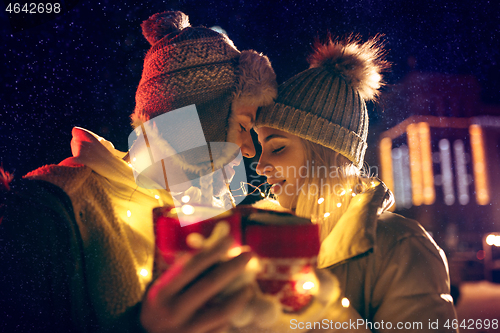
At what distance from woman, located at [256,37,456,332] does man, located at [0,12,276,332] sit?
1.27 feet

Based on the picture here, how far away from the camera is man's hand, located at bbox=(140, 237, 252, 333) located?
50cm

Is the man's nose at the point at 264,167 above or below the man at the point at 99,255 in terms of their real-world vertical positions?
above

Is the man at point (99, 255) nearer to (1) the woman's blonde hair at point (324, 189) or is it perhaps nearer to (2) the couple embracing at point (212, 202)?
(2) the couple embracing at point (212, 202)

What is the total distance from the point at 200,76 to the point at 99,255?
0.59m

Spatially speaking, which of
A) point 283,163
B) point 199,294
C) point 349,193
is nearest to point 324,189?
point 349,193

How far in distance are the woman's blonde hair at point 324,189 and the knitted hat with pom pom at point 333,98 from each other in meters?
0.06

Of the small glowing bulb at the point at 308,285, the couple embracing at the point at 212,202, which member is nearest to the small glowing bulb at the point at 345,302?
the couple embracing at the point at 212,202

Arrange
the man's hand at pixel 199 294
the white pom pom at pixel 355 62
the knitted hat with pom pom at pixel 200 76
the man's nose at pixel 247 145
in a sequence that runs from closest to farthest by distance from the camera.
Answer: the man's hand at pixel 199 294
the knitted hat with pom pom at pixel 200 76
the man's nose at pixel 247 145
the white pom pom at pixel 355 62

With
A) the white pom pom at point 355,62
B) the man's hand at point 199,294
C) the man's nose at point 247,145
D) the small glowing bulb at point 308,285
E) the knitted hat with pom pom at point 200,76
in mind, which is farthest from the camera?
the white pom pom at point 355,62

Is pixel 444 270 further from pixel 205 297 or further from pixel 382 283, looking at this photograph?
pixel 205 297

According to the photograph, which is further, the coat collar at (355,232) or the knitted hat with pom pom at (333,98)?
the knitted hat with pom pom at (333,98)

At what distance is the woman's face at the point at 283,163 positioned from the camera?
101cm

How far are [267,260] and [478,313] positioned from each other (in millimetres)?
4385

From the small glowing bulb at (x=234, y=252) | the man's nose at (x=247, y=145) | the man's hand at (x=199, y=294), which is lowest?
the man's hand at (x=199, y=294)
